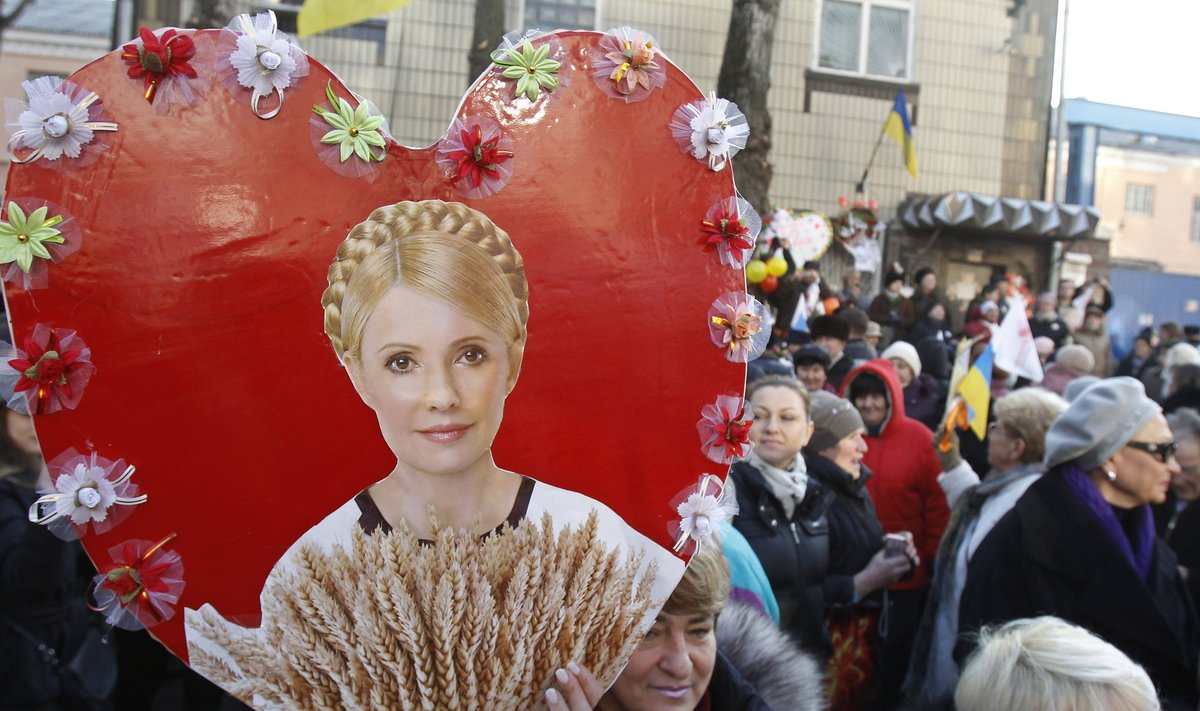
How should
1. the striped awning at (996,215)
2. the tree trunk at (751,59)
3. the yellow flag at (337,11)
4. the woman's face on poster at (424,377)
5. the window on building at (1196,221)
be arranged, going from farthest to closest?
the window on building at (1196,221)
the striped awning at (996,215)
the tree trunk at (751,59)
the yellow flag at (337,11)
the woman's face on poster at (424,377)

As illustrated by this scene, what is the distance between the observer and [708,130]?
6.43ft

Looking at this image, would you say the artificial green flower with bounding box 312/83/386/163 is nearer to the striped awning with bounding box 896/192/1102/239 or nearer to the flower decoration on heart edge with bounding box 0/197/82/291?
the flower decoration on heart edge with bounding box 0/197/82/291

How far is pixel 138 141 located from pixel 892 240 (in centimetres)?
1193

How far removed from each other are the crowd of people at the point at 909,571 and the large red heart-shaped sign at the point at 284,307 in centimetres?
35

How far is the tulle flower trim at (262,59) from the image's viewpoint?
5.72 feet

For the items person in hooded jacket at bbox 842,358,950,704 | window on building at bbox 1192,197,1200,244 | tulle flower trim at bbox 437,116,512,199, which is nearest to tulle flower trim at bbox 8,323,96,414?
tulle flower trim at bbox 437,116,512,199

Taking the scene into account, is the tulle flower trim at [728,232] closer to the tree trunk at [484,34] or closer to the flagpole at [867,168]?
the tree trunk at [484,34]

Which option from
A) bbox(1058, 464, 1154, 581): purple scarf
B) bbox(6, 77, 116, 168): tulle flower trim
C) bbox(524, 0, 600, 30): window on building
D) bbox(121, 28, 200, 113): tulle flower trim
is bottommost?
bbox(1058, 464, 1154, 581): purple scarf

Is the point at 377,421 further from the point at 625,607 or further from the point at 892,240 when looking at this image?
the point at 892,240

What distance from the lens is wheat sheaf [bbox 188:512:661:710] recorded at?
1756mm

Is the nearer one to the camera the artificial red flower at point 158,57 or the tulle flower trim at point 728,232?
the artificial red flower at point 158,57

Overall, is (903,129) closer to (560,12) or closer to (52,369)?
(560,12)

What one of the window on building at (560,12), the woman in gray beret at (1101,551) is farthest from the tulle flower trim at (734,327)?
the window on building at (560,12)

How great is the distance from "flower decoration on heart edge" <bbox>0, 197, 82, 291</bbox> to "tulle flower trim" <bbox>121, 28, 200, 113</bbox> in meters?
0.23
